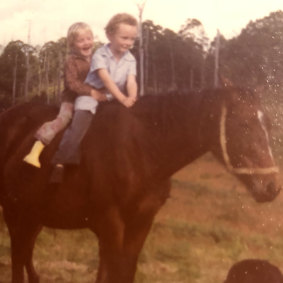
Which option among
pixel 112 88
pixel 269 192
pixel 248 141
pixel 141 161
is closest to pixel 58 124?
pixel 112 88

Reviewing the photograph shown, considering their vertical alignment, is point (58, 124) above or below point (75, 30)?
below

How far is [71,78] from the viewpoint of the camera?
2756 millimetres

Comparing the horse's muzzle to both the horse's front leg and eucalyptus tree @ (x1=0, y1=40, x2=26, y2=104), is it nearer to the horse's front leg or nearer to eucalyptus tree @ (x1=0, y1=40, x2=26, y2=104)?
the horse's front leg

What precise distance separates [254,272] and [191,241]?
49 cm

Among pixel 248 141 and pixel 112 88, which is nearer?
pixel 248 141

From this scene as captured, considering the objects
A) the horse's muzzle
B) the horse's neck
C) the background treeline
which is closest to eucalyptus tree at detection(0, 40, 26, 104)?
the background treeline

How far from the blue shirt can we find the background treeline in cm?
16

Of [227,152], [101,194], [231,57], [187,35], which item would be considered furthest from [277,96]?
[101,194]

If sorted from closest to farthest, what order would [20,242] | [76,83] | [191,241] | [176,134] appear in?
[176,134]
[76,83]
[20,242]
[191,241]

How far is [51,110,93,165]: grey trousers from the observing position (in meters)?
2.61

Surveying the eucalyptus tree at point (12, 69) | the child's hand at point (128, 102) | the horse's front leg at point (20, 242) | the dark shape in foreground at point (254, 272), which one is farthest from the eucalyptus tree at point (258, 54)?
the horse's front leg at point (20, 242)

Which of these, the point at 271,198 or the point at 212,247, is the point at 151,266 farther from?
the point at 271,198

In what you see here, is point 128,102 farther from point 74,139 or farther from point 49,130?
point 49,130

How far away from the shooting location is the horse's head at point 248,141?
7.83 ft
